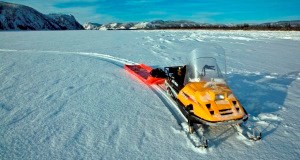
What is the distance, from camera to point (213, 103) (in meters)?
4.84

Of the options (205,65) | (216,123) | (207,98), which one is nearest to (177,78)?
(205,65)

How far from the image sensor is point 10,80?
331 inches

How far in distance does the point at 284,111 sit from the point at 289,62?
8.29m

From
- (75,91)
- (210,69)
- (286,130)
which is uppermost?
(210,69)

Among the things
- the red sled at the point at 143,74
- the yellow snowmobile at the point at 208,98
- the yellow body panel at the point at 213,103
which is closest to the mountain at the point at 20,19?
the red sled at the point at 143,74

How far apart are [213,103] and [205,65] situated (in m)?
1.30

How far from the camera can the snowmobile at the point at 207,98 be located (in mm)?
4730

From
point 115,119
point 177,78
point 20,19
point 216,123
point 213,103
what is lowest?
point 115,119

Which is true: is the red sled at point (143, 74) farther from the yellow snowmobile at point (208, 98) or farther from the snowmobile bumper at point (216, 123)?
the snowmobile bumper at point (216, 123)

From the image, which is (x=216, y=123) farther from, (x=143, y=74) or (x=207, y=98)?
(x=143, y=74)

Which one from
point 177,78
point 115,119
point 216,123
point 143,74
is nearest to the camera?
point 216,123

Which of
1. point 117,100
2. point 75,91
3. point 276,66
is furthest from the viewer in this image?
point 276,66

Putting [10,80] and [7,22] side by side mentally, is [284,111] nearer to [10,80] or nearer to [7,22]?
[10,80]

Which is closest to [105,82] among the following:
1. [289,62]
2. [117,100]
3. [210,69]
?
[117,100]
